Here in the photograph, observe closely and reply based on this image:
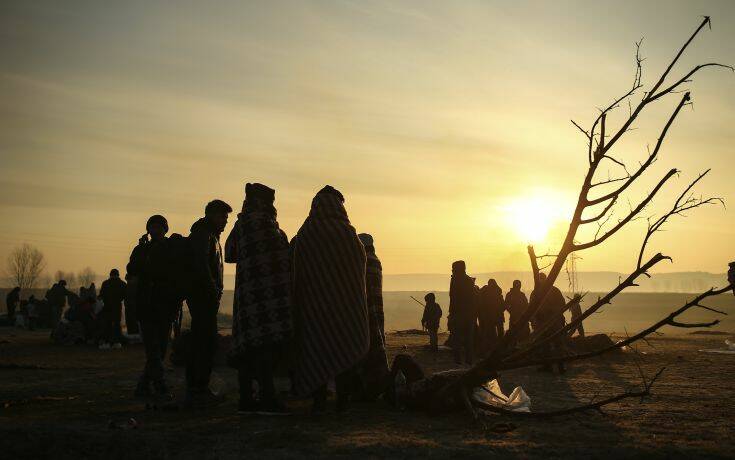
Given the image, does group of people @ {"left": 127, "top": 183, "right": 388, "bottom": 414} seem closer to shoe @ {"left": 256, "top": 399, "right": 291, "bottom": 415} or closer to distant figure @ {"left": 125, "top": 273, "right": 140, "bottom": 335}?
shoe @ {"left": 256, "top": 399, "right": 291, "bottom": 415}

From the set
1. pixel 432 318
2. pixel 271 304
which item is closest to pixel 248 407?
pixel 271 304

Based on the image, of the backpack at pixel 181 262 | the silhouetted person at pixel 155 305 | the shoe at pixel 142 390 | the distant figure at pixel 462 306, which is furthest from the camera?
the distant figure at pixel 462 306

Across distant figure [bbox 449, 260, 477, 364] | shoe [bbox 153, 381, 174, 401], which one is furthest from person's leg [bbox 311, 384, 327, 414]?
distant figure [bbox 449, 260, 477, 364]

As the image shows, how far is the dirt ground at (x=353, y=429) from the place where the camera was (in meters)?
4.33

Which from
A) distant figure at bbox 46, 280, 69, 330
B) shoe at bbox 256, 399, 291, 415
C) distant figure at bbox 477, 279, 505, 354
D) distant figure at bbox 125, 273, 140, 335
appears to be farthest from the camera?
distant figure at bbox 46, 280, 69, 330

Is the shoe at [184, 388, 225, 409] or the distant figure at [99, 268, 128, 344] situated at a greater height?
the distant figure at [99, 268, 128, 344]

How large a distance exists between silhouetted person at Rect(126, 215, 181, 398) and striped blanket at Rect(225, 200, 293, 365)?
1154 mm

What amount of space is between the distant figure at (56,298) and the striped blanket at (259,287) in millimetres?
20828

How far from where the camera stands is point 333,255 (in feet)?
20.5

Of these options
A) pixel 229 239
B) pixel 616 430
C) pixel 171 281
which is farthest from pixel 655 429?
pixel 171 281

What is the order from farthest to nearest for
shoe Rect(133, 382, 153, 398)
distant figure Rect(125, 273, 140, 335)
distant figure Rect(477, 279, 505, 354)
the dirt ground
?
distant figure Rect(477, 279, 505, 354), distant figure Rect(125, 273, 140, 335), shoe Rect(133, 382, 153, 398), the dirt ground

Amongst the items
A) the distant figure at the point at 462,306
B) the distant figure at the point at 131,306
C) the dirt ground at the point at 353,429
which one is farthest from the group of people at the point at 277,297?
the distant figure at the point at 131,306

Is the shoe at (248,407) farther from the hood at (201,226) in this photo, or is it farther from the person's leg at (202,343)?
the hood at (201,226)

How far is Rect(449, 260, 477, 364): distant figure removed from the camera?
1274cm
